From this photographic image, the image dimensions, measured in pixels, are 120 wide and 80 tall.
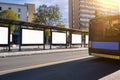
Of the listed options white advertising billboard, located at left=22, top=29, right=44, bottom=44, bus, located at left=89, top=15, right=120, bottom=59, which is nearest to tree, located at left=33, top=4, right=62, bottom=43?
white advertising billboard, located at left=22, top=29, right=44, bottom=44

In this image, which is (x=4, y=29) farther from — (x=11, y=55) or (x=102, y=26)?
(x=102, y=26)

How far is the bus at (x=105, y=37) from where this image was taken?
1252cm

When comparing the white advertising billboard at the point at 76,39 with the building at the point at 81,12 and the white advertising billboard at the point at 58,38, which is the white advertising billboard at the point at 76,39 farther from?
the building at the point at 81,12

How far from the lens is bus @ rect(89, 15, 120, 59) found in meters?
12.5

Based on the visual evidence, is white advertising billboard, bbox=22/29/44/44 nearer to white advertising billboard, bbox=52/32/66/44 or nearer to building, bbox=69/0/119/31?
white advertising billboard, bbox=52/32/66/44

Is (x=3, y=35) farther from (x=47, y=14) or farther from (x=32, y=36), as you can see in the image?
(x=47, y=14)

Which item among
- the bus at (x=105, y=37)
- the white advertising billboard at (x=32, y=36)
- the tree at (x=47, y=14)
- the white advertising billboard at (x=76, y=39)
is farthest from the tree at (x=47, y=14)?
the bus at (x=105, y=37)

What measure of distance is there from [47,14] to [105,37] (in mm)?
59927

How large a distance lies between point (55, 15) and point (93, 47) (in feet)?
194

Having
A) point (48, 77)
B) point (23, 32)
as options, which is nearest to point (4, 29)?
point (23, 32)


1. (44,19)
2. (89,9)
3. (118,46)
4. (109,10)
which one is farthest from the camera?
(109,10)

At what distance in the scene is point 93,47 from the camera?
46.2 feet

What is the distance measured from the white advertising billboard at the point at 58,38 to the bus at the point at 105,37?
10683 millimetres

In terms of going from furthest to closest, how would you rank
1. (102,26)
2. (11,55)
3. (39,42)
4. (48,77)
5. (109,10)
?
(109,10) → (39,42) → (11,55) → (102,26) → (48,77)
